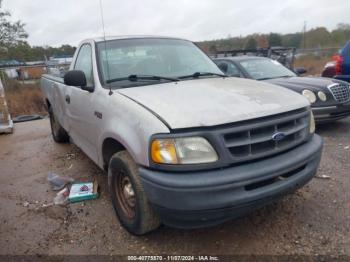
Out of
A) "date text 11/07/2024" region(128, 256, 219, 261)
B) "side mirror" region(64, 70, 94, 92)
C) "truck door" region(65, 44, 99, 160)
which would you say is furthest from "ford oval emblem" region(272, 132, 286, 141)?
"side mirror" region(64, 70, 94, 92)

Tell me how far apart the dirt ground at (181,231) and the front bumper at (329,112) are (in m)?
1.50

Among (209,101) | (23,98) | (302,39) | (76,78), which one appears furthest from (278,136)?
(302,39)

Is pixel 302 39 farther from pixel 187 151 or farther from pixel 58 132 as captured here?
pixel 187 151

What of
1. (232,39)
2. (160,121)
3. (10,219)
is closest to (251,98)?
(160,121)

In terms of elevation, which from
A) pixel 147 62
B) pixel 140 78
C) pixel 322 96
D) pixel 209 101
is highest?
pixel 147 62

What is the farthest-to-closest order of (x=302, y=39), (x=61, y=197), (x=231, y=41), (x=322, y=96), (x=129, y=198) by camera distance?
(x=302, y=39)
(x=231, y=41)
(x=322, y=96)
(x=61, y=197)
(x=129, y=198)

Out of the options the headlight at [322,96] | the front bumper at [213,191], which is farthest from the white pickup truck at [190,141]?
the headlight at [322,96]

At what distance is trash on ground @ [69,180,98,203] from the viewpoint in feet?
12.5

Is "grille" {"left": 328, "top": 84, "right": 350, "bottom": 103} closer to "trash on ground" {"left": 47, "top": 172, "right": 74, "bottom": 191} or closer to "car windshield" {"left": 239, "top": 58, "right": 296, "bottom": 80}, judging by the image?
"car windshield" {"left": 239, "top": 58, "right": 296, "bottom": 80}

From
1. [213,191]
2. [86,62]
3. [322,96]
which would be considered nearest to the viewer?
[213,191]

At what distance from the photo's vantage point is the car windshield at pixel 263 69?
673 cm

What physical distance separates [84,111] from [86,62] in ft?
2.29

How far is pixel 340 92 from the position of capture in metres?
5.94

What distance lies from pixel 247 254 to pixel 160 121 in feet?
4.30
